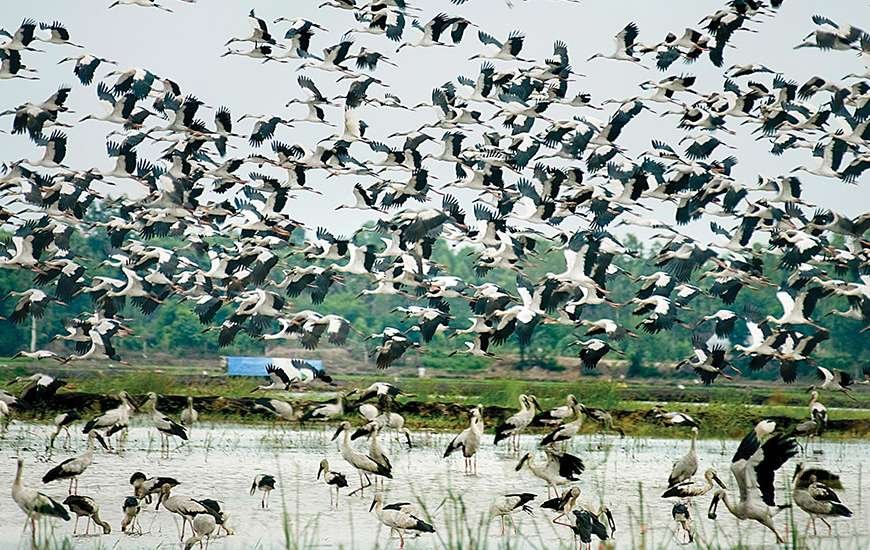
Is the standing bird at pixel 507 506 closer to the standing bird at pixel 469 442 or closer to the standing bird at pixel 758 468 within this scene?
the standing bird at pixel 758 468

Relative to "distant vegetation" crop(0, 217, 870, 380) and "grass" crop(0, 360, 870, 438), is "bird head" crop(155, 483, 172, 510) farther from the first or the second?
"distant vegetation" crop(0, 217, 870, 380)

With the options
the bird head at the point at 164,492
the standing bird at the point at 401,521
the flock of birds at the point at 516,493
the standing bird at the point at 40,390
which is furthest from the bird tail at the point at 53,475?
the standing bird at the point at 40,390

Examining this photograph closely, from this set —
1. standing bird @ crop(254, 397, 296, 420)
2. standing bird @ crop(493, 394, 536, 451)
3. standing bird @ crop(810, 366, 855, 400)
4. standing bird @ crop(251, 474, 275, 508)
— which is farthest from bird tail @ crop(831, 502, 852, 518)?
standing bird @ crop(810, 366, 855, 400)

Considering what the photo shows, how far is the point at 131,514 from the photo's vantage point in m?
13.5

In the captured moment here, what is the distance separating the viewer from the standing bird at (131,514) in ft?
43.9

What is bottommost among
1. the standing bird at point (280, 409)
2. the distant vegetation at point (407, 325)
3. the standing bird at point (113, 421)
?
the standing bird at point (113, 421)

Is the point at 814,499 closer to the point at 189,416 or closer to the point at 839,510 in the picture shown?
the point at 839,510

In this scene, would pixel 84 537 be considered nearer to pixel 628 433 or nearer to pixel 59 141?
pixel 628 433

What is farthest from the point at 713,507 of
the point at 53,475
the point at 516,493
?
the point at 53,475

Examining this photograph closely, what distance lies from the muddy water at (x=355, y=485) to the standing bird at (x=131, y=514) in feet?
0.36

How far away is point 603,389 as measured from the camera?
104 feet

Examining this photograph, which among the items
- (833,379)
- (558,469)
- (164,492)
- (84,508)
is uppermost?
(833,379)

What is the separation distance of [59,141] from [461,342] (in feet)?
115

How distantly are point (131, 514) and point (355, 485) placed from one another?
13.6 ft
